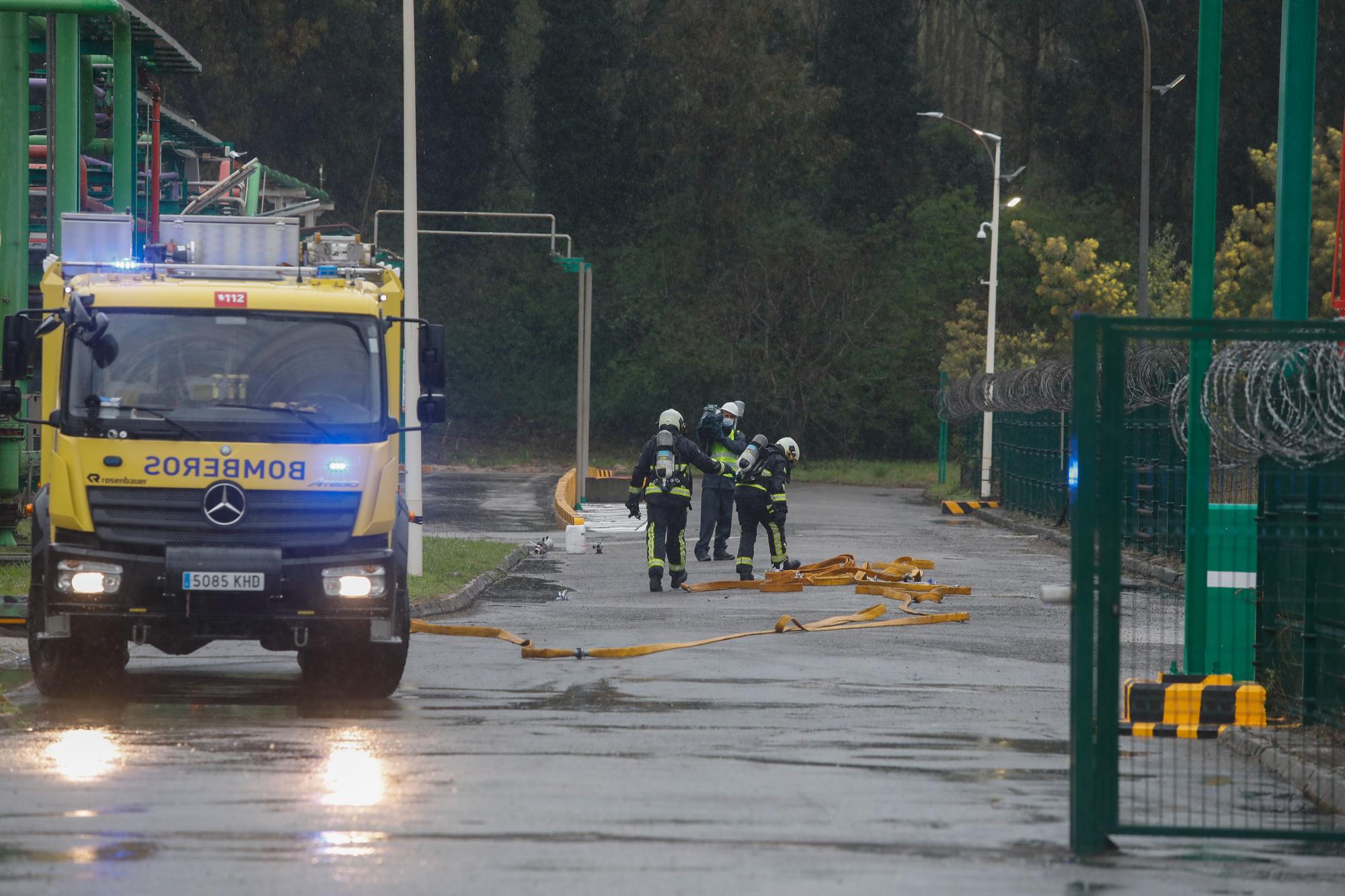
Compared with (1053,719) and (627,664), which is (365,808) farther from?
(627,664)

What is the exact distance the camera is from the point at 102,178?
26.7 meters

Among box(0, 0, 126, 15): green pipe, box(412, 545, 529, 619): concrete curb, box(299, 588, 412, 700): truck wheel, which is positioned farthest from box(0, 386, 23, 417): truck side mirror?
box(0, 0, 126, 15): green pipe

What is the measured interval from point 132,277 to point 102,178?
1628 centimetres

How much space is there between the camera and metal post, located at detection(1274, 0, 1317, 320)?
10711mm

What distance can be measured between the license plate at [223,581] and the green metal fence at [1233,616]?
15.3 ft

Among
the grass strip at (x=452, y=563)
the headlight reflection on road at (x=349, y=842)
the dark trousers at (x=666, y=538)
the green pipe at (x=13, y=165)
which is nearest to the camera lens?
the headlight reflection on road at (x=349, y=842)

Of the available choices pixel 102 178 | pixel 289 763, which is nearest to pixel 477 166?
pixel 102 178

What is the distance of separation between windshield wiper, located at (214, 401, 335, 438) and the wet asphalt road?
1573 mm

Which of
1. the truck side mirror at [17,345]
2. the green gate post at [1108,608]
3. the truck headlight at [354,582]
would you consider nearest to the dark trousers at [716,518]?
the truck headlight at [354,582]

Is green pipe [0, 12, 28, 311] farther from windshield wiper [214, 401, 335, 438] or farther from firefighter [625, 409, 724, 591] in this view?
windshield wiper [214, 401, 335, 438]

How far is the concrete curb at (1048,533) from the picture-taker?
63.2ft

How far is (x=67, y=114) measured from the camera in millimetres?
20719

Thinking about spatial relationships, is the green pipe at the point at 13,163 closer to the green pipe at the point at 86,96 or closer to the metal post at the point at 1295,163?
the green pipe at the point at 86,96

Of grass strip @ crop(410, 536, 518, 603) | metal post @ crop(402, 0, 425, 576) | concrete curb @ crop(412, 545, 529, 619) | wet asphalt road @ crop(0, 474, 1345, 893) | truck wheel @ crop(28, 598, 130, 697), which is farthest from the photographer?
metal post @ crop(402, 0, 425, 576)
